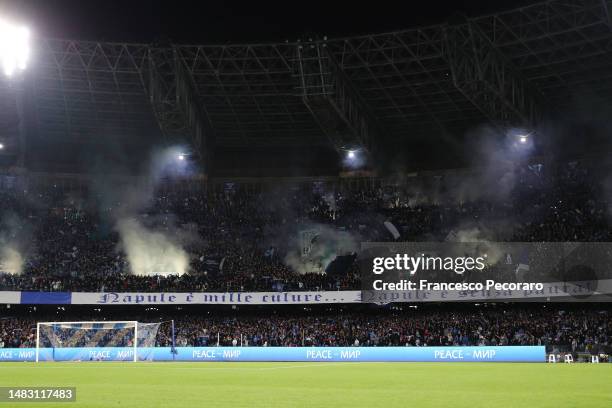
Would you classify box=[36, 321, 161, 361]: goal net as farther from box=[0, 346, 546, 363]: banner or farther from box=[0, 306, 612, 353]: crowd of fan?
box=[0, 306, 612, 353]: crowd of fan

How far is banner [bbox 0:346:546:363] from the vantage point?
136ft

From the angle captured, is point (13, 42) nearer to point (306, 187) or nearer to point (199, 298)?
point (199, 298)

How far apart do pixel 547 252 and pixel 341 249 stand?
59.6ft

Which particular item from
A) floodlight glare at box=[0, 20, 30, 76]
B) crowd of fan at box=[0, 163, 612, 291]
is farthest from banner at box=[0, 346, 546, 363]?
floodlight glare at box=[0, 20, 30, 76]

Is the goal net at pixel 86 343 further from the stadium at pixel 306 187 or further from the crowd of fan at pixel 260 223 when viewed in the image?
the crowd of fan at pixel 260 223

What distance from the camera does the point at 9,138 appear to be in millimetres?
58844

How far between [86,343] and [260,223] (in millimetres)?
20432

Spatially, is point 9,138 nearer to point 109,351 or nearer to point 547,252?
point 109,351

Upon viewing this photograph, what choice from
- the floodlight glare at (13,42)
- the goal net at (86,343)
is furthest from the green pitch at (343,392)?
the goal net at (86,343)

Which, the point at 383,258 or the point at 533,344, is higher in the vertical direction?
the point at 383,258

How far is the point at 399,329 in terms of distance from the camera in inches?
1892

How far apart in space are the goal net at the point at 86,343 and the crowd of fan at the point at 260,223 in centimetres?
701

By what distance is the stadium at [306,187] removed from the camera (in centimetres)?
4234

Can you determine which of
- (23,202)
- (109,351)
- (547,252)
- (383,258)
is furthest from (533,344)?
(23,202)
